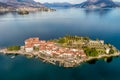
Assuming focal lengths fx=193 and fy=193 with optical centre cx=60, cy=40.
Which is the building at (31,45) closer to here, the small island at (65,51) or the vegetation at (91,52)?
the small island at (65,51)

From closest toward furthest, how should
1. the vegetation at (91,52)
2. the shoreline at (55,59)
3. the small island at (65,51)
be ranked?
1. the shoreline at (55,59)
2. the small island at (65,51)
3. the vegetation at (91,52)

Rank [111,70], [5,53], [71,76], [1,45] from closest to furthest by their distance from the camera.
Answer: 1. [71,76]
2. [111,70]
3. [5,53]
4. [1,45]

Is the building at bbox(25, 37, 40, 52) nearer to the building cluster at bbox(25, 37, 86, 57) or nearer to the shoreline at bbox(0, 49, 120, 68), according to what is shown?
the building cluster at bbox(25, 37, 86, 57)

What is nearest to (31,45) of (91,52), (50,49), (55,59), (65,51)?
(50,49)

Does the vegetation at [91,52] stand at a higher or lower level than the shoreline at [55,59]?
higher

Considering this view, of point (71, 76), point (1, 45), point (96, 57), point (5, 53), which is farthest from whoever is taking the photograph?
point (1, 45)

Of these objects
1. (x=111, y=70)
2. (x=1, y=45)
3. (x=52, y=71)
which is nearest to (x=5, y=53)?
(x=1, y=45)

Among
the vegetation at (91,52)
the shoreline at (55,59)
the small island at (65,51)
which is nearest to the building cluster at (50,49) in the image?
the small island at (65,51)

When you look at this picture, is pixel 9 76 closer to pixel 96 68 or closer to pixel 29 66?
pixel 29 66

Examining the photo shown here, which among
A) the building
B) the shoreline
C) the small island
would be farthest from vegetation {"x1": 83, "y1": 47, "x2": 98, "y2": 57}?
the building
